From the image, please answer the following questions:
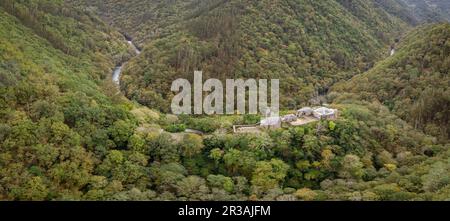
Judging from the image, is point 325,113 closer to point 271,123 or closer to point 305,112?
point 305,112

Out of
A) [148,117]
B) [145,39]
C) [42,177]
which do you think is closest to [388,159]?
[148,117]

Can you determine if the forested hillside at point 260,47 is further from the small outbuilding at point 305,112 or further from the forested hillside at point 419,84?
the small outbuilding at point 305,112

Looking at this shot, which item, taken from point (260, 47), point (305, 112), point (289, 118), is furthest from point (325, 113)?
point (260, 47)

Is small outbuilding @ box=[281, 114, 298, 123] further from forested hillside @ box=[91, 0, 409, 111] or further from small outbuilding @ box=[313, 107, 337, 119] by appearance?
forested hillside @ box=[91, 0, 409, 111]

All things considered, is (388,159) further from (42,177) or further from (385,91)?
(42,177)

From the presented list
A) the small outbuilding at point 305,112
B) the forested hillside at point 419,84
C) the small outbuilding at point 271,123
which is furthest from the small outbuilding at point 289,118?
the forested hillside at point 419,84

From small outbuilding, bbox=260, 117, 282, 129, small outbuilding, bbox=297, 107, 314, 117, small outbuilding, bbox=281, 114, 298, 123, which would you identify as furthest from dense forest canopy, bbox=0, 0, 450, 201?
small outbuilding, bbox=297, 107, 314, 117
